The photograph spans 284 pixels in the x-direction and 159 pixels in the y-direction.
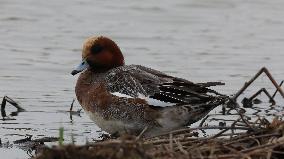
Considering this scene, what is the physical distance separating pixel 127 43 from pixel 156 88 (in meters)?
5.99

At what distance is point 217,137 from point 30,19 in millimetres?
8772

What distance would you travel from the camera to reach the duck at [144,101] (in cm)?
713

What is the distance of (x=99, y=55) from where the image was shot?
7895 mm

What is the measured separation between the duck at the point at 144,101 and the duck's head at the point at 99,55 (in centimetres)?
25

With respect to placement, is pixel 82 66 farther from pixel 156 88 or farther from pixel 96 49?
pixel 156 88

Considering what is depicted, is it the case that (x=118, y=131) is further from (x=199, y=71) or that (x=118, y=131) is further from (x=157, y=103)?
(x=199, y=71)

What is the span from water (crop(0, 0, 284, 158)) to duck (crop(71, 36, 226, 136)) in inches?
21.0

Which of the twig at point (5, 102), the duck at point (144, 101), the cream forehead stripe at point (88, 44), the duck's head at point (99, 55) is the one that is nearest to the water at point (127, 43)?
the twig at point (5, 102)

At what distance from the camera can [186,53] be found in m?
12.6

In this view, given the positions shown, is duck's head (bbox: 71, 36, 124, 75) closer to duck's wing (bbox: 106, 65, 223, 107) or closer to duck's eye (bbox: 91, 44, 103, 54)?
duck's eye (bbox: 91, 44, 103, 54)

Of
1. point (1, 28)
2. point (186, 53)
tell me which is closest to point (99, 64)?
point (186, 53)

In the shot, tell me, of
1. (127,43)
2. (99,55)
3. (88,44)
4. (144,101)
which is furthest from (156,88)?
(127,43)

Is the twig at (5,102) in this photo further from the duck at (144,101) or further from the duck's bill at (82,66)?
the duck at (144,101)

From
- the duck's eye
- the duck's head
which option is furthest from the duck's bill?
the duck's eye
